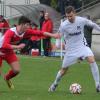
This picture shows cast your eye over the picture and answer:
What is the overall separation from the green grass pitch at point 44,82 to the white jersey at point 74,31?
1262 millimetres

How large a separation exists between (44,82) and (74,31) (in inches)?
142

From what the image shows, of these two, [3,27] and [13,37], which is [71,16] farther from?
[3,27]

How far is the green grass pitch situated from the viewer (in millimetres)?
13828

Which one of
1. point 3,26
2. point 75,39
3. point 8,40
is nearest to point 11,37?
point 8,40

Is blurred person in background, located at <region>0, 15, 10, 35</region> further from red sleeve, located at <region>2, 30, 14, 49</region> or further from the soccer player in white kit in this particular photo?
red sleeve, located at <region>2, 30, 14, 49</region>

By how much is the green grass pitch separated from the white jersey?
1.26m

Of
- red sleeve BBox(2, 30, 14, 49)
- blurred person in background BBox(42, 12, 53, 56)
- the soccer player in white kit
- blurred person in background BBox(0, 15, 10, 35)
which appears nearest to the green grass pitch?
the soccer player in white kit

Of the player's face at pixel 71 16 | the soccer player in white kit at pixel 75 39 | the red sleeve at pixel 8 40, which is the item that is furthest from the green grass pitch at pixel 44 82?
the player's face at pixel 71 16

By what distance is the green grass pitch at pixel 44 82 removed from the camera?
13.8 metres

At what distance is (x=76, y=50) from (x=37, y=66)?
865 cm

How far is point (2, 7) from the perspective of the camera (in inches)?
1865

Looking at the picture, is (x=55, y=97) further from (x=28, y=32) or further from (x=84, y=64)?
(x=84, y=64)

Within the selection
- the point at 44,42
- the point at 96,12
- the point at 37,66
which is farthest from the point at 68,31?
the point at 96,12

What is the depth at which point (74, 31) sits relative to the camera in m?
15.1
